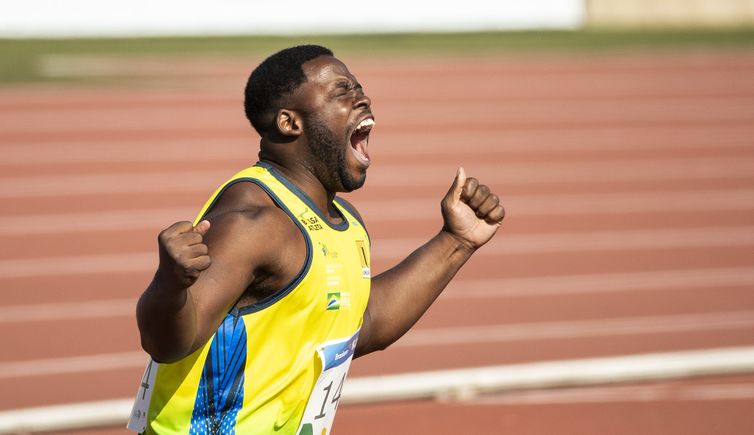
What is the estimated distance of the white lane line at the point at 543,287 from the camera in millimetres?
6977

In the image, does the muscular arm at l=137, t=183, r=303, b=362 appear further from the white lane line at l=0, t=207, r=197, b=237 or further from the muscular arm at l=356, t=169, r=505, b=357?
the white lane line at l=0, t=207, r=197, b=237

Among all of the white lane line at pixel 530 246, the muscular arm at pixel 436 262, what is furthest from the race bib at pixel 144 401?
the white lane line at pixel 530 246

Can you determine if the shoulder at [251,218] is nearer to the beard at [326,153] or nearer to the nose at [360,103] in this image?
the beard at [326,153]

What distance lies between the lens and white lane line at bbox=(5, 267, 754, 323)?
6.98 metres

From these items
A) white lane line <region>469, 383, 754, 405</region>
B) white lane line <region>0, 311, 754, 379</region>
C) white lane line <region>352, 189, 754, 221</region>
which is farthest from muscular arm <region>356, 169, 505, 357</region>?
white lane line <region>352, 189, 754, 221</region>

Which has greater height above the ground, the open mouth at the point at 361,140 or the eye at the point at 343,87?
the eye at the point at 343,87

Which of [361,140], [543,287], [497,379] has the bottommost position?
[361,140]

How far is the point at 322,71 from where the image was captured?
8.85ft

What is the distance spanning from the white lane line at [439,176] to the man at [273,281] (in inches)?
280

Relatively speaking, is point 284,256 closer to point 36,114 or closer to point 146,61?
point 36,114

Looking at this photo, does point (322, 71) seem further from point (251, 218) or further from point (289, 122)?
point (251, 218)

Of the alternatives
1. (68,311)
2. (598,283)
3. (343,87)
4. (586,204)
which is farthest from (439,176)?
(343,87)

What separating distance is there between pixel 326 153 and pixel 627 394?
123 inches

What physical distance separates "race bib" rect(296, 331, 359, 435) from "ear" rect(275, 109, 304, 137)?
1.58 feet
